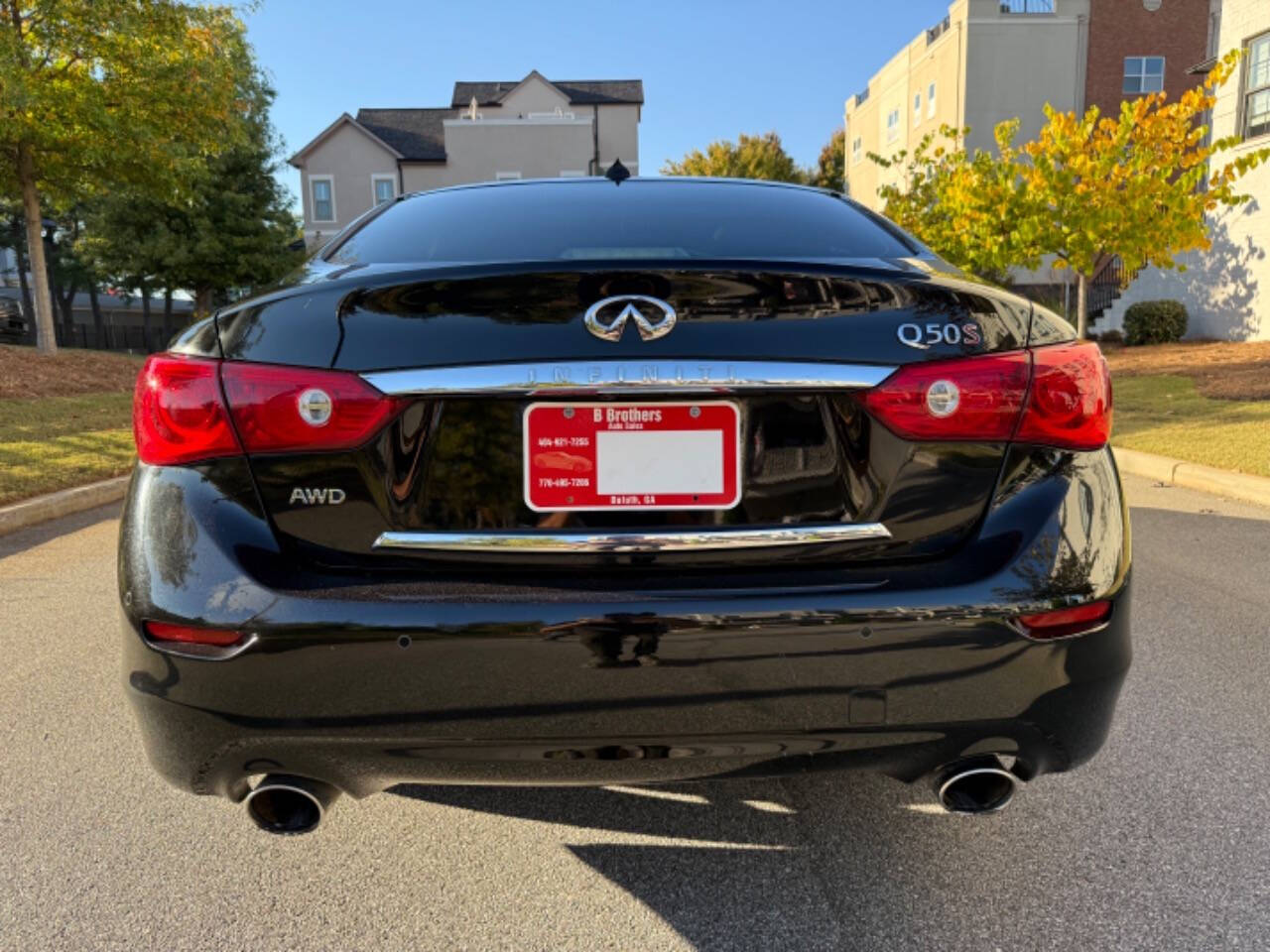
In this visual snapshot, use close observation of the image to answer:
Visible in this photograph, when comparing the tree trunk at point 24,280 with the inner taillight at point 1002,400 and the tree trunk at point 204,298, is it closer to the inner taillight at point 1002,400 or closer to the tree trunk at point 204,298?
the tree trunk at point 204,298

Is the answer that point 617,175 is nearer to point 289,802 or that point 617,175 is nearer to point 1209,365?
point 289,802

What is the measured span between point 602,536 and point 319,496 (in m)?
0.53

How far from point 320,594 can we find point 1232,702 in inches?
117

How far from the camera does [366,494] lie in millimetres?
1730

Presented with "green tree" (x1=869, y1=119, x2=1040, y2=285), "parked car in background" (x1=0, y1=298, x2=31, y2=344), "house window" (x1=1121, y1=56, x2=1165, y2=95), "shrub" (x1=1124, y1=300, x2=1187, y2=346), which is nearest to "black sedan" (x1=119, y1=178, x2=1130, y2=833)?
"green tree" (x1=869, y1=119, x2=1040, y2=285)

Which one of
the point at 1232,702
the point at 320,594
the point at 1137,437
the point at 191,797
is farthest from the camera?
the point at 1137,437

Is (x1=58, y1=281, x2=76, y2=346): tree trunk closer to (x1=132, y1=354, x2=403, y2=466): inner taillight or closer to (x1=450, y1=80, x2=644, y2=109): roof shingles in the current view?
(x1=450, y1=80, x2=644, y2=109): roof shingles

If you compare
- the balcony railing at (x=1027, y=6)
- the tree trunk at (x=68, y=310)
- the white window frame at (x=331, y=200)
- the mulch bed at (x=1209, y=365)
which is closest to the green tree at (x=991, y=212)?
the mulch bed at (x=1209, y=365)

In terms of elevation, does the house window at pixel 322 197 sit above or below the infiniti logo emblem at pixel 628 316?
above

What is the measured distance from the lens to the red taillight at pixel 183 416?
1759 millimetres

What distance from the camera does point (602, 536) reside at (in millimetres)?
1730

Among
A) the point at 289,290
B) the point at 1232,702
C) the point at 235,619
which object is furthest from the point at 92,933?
the point at 1232,702

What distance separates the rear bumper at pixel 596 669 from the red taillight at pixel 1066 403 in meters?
0.06

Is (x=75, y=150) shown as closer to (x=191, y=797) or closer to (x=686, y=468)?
(x=191, y=797)
